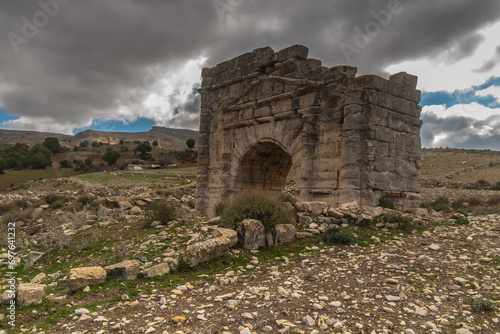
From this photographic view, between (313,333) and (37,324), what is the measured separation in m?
2.99

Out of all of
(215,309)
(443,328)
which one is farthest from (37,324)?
(443,328)

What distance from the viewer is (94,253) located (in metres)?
6.72

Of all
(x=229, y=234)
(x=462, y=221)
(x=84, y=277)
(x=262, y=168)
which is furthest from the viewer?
(x=262, y=168)

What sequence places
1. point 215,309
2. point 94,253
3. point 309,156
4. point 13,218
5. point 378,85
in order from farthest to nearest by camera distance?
point 13,218, point 309,156, point 378,85, point 94,253, point 215,309

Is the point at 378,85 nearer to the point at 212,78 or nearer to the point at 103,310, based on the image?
the point at 212,78

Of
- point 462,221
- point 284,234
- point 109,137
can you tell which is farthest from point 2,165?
point 109,137

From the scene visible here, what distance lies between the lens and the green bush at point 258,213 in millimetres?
6438

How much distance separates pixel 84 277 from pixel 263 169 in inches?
307

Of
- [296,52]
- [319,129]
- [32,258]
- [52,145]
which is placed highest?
[296,52]

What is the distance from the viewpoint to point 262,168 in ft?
37.6

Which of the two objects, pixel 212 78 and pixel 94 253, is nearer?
pixel 94 253

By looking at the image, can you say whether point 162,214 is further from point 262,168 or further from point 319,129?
point 319,129

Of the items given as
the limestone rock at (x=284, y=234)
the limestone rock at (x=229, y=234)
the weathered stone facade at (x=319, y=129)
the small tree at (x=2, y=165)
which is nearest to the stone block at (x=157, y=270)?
the limestone rock at (x=229, y=234)

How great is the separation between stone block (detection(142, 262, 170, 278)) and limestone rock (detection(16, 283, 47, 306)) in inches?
53.0
